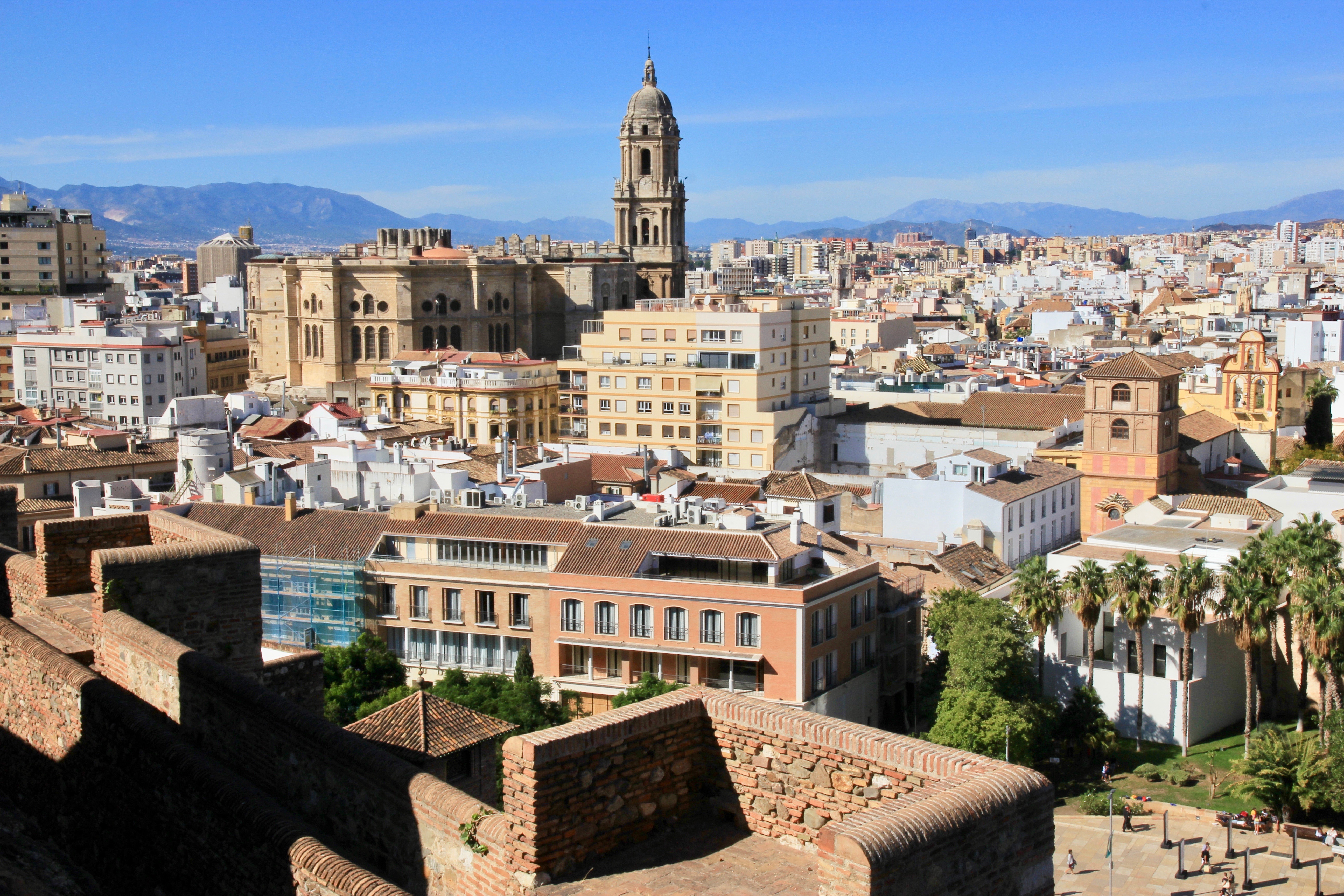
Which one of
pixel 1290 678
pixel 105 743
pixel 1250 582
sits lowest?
pixel 1290 678

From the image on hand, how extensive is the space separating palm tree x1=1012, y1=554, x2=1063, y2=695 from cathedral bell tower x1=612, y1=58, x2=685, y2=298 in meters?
58.4

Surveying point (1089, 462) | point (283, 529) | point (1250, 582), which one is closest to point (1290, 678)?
point (1250, 582)

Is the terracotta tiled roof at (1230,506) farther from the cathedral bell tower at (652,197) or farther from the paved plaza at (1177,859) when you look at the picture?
the cathedral bell tower at (652,197)

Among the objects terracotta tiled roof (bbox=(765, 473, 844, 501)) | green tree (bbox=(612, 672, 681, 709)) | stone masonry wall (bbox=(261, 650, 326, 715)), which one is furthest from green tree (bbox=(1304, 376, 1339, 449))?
stone masonry wall (bbox=(261, 650, 326, 715))

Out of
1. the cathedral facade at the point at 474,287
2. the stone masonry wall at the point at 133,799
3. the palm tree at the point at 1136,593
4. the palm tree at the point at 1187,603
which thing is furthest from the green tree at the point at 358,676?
the cathedral facade at the point at 474,287

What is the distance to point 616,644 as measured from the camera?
3169 centimetres

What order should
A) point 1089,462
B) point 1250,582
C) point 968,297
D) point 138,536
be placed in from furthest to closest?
point 968,297, point 1089,462, point 1250,582, point 138,536

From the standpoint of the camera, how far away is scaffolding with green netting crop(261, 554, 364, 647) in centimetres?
3409

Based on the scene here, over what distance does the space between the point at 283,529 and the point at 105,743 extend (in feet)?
93.2

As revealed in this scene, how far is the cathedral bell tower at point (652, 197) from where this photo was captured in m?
88.6

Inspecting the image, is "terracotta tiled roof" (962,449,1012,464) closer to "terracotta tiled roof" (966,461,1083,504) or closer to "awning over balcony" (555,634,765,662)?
"terracotta tiled roof" (966,461,1083,504)

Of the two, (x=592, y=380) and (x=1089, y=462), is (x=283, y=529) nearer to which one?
(x=592, y=380)

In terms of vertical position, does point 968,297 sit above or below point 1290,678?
above

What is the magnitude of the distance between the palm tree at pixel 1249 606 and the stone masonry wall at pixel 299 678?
24.5m
